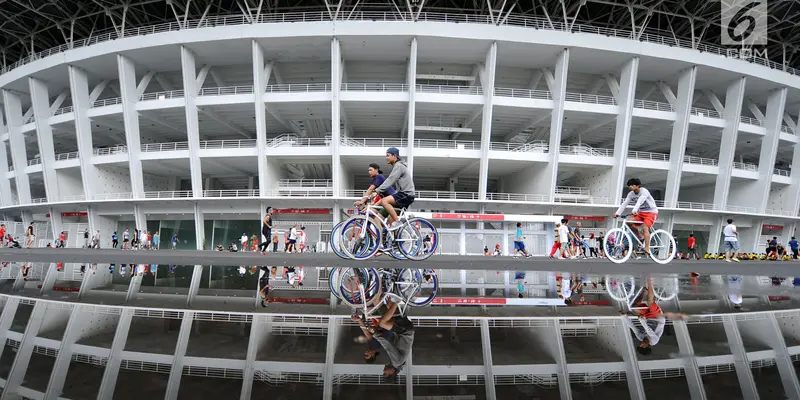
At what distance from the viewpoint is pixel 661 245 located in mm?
8984

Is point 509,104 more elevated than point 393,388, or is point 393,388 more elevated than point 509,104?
point 509,104

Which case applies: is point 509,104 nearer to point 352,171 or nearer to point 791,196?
point 352,171

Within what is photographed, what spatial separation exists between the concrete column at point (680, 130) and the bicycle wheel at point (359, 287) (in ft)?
88.3

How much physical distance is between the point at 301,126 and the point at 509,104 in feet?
55.4

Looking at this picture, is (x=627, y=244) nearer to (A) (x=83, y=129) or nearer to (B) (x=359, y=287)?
(B) (x=359, y=287)

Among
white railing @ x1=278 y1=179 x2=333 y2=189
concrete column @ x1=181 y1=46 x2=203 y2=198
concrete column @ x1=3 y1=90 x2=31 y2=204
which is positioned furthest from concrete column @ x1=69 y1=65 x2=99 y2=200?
white railing @ x1=278 y1=179 x2=333 y2=189

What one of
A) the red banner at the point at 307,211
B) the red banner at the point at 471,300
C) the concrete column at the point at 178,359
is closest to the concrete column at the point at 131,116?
the red banner at the point at 307,211

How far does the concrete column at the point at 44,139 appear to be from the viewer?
27109 millimetres

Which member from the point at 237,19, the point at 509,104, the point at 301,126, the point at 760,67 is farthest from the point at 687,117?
the point at 237,19

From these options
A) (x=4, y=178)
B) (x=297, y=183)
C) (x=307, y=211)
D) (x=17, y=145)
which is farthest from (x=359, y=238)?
(x=4, y=178)

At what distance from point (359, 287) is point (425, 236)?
12.0 ft

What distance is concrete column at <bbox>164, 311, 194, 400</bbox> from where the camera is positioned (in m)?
1.49

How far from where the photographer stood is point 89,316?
3072mm

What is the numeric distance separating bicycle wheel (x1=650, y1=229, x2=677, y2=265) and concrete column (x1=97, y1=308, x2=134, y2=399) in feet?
34.2
